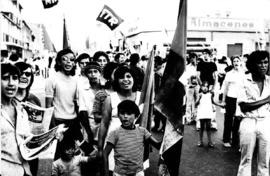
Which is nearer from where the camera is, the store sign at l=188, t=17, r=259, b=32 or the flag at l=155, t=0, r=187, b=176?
the flag at l=155, t=0, r=187, b=176

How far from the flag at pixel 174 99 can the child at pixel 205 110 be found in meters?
3.93

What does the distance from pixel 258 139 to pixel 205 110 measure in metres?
3.44

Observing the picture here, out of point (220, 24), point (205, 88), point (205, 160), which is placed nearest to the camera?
point (205, 160)

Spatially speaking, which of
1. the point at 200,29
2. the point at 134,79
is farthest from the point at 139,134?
the point at 200,29

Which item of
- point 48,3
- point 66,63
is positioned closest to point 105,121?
point 66,63

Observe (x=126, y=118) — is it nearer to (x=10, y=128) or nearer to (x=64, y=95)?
(x=10, y=128)

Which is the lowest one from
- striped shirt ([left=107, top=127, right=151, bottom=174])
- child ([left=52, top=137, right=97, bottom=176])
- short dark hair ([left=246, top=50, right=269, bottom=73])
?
child ([left=52, top=137, right=97, bottom=176])

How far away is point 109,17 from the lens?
924 centimetres

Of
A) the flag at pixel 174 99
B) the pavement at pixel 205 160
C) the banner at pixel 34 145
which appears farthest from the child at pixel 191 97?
the banner at pixel 34 145

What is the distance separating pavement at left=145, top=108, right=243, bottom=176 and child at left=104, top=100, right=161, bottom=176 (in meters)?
2.35

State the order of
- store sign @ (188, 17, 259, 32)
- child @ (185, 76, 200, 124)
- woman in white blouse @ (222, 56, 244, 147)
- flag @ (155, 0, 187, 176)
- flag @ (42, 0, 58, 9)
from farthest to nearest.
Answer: store sign @ (188, 17, 259, 32), child @ (185, 76, 200, 124), woman in white blouse @ (222, 56, 244, 147), flag @ (42, 0, 58, 9), flag @ (155, 0, 187, 176)

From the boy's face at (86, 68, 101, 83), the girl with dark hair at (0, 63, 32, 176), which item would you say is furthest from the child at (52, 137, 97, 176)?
the girl with dark hair at (0, 63, 32, 176)

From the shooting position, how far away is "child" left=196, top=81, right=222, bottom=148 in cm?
807

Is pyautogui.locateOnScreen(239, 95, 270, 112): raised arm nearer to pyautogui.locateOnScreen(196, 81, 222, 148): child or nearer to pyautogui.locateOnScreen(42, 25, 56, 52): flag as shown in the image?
pyautogui.locateOnScreen(196, 81, 222, 148): child
